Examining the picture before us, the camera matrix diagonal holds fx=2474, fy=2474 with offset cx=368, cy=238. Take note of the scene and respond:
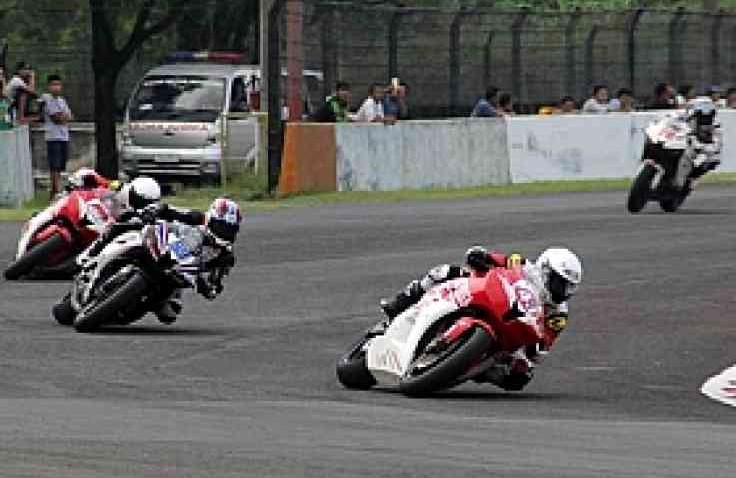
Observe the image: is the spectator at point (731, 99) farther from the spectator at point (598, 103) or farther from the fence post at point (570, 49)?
the spectator at point (598, 103)

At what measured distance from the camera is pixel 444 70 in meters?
38.0

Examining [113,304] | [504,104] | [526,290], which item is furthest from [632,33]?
[526,290]

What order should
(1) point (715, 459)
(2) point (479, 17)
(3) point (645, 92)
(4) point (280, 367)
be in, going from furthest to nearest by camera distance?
(3) point (645, 92)
(2) point (479, 17)
(4) point (280, 367)
(1) point (715, 459)

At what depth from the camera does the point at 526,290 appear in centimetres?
1252

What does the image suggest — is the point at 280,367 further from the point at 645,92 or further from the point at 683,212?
the point at 645,92

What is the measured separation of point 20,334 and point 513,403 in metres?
3.98

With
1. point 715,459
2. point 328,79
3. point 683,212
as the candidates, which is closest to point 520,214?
A: point 683,212

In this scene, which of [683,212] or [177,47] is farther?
[177,47]

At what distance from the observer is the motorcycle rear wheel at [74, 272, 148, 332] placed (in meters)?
15.3

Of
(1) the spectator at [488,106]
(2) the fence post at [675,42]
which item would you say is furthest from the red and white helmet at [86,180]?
(2) the fence post at [675,42]

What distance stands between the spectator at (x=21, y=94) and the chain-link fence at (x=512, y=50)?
3.75 m

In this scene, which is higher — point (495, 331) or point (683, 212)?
point (495, 331)

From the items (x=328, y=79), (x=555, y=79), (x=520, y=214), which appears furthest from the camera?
(x=555, y=79)

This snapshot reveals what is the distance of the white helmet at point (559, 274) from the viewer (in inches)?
494
